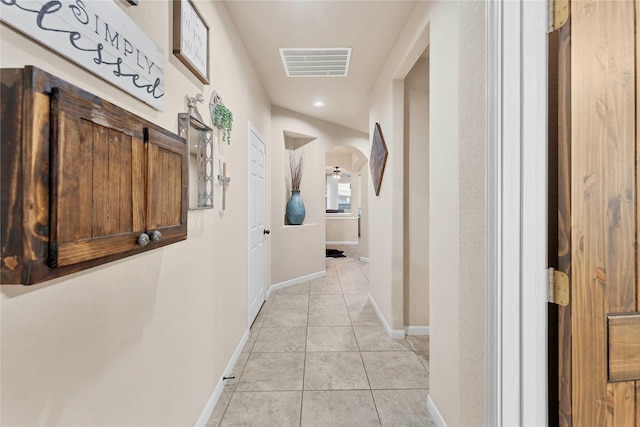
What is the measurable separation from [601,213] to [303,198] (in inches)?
153

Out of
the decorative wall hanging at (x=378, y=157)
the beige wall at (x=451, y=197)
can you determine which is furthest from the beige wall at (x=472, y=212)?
the decorative wall hanging at (x=378, y=157)

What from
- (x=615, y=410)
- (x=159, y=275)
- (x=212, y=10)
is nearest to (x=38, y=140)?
(x=159, y=275)

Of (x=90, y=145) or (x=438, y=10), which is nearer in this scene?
(x=90, y=145)

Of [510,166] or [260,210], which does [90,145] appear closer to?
[510,166]

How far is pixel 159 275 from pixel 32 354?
1.70 ft

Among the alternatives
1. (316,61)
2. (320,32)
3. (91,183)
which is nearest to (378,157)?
(316,61)

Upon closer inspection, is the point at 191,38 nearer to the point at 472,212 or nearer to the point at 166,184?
the point at 166,184

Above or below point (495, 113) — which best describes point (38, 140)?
below

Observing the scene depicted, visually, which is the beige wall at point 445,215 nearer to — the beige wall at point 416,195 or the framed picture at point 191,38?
the beige wall at point 416,195

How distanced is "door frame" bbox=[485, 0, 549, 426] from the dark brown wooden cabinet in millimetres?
1054

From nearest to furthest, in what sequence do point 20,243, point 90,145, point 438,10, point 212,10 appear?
point 20,243 < point 90,145 < point 438,10 < point 212,10

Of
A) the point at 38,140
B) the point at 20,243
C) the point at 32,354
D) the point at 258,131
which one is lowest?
the point at 32,354

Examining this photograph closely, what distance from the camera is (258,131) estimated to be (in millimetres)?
3094

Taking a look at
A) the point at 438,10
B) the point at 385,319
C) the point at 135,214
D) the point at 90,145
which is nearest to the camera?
the point at 90,145
